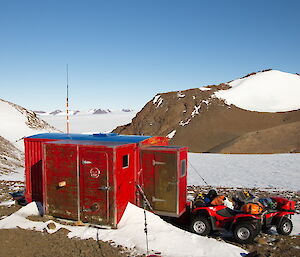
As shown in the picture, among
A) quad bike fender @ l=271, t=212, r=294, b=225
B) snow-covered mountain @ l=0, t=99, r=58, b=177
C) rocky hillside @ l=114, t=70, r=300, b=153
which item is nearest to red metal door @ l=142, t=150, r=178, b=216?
quad bike fender @ l=271, t=212, r=294, b=225

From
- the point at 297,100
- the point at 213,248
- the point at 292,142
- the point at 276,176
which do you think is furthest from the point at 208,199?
the point at 297,100

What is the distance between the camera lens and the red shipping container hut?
8.95m

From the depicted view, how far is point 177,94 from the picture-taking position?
67.3 m

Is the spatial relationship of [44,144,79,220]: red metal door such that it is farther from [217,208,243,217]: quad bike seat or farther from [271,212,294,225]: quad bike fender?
[271,212,294,225]: quad bike fender

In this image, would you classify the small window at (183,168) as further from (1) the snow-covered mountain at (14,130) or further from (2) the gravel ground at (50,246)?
(1) the snow-covered mountain at (14,130)

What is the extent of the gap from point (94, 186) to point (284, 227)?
6.35 metres

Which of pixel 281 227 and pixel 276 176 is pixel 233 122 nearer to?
pixel 276 176

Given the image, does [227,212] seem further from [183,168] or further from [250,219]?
[183,168]

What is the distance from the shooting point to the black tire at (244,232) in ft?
27.9

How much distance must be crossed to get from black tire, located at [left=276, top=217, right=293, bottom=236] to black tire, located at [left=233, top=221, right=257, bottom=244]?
1228 mm

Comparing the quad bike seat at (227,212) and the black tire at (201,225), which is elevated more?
the quad bike seat at (227,212)

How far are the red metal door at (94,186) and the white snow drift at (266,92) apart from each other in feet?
185

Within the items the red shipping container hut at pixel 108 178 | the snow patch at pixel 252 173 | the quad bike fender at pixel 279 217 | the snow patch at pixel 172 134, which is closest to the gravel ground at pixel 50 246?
the red shipping container hut at pixel 108 178

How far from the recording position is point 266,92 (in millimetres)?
69938
